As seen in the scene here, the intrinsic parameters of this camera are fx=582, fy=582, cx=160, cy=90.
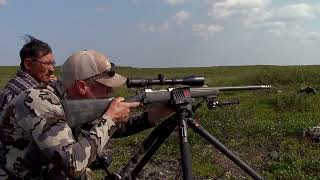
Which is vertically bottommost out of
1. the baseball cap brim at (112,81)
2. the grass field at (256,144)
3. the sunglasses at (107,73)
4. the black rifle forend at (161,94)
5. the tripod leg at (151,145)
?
the grass field at (256,144)

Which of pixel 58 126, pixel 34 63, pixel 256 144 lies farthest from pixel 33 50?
pixel 256 144

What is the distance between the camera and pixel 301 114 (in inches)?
721

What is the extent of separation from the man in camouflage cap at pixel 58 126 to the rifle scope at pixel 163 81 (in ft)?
1.11

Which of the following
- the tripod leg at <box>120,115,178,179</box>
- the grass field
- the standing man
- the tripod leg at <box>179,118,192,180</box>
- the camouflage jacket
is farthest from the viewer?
the grass field

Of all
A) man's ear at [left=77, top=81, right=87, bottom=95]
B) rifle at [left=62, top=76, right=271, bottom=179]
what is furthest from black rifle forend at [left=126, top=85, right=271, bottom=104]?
man's ear at [left=77, top=81, right=87, bottom=95]

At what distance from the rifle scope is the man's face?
3.28 m

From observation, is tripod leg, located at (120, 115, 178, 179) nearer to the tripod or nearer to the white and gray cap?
the tripod

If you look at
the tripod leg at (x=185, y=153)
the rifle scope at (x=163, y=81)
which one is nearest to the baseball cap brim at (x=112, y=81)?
the rifle scope at (x=163, y=81)

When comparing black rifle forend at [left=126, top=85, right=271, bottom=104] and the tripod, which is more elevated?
black rifle forend at [left=126, top=85, right=271, bottom=104]

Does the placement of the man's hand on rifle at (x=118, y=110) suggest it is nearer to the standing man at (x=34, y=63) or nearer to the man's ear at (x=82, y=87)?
the man's ear at (x=82, y=87)

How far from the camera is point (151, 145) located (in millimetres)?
7664

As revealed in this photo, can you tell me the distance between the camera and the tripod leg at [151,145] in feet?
24.1

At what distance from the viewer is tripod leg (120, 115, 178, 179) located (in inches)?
289

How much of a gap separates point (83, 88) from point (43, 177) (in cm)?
96
